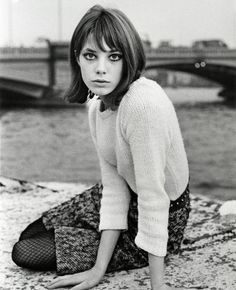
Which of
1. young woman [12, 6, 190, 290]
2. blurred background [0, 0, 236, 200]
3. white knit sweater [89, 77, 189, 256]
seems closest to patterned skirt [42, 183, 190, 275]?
young woman [12, 6, 190, 290]

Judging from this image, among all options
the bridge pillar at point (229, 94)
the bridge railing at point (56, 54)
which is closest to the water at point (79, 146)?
the bridge pillar at point (229, 94)

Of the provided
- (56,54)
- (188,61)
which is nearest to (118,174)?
(56,54)

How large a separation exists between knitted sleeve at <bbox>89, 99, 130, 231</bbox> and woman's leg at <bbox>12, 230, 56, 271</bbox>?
0.12 metres

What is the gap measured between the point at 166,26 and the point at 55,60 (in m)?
5.49

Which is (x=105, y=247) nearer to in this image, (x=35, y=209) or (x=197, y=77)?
(x=35, y=209)

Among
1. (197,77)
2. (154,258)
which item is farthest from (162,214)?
(197,77)

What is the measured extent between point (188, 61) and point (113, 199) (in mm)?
10018

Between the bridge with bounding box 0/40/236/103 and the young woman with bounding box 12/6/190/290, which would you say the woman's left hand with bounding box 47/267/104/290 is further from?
the bridge with bounding box 0/40/236/103

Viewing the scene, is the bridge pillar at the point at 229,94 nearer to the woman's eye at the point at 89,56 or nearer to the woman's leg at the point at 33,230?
the woman's leg at the point at 33,230

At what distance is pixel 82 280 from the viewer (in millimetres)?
1006

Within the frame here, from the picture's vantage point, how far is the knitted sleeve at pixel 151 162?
901 millimetres

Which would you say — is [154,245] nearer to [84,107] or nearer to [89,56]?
[89,56]

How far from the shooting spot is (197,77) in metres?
12.1

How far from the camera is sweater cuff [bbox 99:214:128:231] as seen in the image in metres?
1.04
